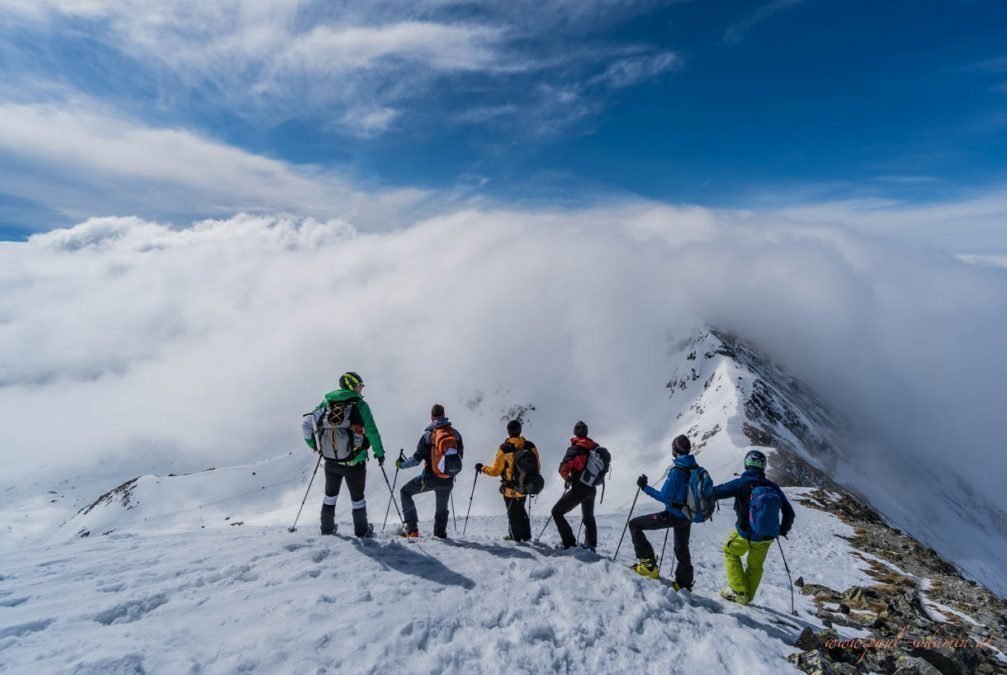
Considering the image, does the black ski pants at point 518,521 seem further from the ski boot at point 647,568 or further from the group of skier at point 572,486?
the ski boot at point 647,568

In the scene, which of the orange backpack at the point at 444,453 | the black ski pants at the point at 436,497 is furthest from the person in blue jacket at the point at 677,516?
the black ski pants at the point at 436,497

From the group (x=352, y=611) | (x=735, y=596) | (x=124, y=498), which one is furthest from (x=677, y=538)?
(x=124, y=498)

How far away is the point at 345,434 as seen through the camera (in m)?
10.7

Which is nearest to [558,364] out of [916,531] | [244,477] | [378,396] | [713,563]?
[378,396]

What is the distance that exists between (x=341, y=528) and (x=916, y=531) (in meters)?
71.2

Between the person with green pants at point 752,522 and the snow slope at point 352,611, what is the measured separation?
55 cm

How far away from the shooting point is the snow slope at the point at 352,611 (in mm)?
6277

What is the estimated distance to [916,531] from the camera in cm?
5997

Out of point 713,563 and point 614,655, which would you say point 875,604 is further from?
point 614,655

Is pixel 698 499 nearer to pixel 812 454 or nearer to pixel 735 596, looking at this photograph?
pixel 735 596

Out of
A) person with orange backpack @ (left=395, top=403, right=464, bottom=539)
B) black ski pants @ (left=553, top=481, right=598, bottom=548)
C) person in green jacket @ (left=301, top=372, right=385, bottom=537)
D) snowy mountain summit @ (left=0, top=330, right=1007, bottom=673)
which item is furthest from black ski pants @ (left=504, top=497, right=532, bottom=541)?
person in green jacket @ (left=301, top=372, right=385, bottom=537)

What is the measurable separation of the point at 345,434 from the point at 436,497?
2.85 m

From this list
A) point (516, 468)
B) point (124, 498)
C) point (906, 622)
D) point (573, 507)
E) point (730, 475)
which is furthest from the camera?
point (124, 498)

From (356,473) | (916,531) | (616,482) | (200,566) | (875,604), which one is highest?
(356,473)
